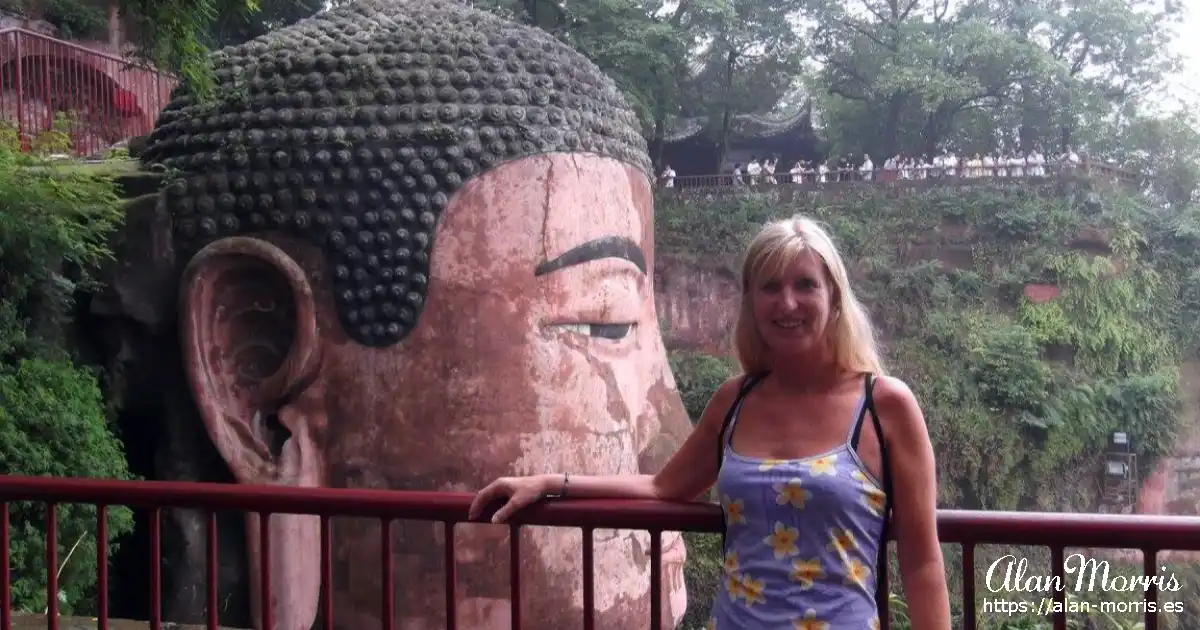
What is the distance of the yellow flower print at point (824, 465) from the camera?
1.47 meters

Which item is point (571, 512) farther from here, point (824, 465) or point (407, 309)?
point (407, 309)

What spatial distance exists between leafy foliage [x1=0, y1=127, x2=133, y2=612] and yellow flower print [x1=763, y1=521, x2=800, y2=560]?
304 centimetres

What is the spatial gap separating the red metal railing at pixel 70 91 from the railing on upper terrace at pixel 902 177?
9.96 m

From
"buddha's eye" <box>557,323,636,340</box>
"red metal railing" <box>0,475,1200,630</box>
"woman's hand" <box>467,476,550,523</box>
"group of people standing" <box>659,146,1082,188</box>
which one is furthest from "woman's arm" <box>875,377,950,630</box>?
"group of people standing" <box>659,146,1082,188</box>

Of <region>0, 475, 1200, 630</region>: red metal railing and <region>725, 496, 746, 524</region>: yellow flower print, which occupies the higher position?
<region>725, 496, 746, 524</region>: yellow flower print

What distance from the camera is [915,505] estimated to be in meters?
1.47

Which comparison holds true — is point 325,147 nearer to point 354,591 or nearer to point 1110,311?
point 354,591

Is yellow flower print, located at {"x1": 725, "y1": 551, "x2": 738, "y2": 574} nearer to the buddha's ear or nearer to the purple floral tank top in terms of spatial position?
the purple floral tank top

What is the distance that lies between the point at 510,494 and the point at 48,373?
269 cm

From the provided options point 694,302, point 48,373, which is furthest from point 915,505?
point 694,302

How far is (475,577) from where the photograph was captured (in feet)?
12.5

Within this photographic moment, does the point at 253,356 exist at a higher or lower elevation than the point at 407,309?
lower

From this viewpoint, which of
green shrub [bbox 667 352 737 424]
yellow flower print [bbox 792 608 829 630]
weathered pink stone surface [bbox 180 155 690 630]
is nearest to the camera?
yellow flower print [bbox 792 608 829 630]

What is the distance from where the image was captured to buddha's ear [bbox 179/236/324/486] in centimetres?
384
